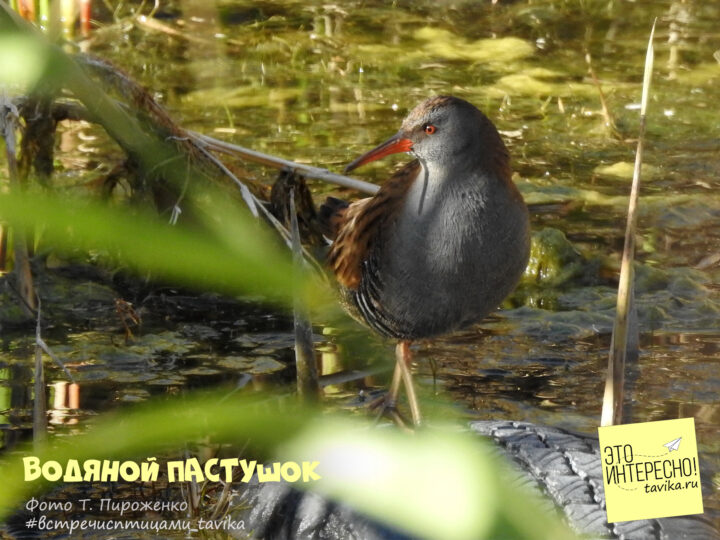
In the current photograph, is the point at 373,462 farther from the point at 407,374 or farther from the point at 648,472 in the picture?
the point at 407,374

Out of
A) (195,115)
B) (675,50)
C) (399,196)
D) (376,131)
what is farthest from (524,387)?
(675,50)

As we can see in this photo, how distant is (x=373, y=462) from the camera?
9.02ft

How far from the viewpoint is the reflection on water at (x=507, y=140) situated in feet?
13.1

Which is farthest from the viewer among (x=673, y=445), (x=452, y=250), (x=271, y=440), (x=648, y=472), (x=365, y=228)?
(x=365, y=228)

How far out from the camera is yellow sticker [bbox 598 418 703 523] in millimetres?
2572

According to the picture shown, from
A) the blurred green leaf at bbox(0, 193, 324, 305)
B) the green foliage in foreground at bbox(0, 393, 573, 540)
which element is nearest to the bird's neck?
the blurred green leaf at bbox(0, 193, 324, 305)

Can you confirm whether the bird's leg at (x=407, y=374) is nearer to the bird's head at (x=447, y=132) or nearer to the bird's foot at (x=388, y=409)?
the bird's foot at (x=388, y=409)

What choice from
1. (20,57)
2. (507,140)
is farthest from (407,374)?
(507,140)

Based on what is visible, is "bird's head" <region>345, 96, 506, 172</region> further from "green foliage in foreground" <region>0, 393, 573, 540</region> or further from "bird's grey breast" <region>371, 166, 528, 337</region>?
"green foliage in foreground" <region>0, 393, 573, 540</region>

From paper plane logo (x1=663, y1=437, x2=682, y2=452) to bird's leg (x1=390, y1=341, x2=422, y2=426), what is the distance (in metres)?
0.96

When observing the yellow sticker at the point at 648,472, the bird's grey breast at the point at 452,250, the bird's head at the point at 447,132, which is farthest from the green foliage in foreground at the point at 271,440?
the bird's head at the point at 447,132

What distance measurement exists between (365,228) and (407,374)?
47cm

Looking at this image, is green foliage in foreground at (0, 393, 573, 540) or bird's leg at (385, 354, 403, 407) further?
bird's leg at (385, 354, 403, 407)

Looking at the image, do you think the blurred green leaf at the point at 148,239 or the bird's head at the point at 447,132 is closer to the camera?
the blurred green leaf at the point at 148,239
